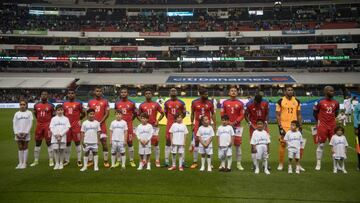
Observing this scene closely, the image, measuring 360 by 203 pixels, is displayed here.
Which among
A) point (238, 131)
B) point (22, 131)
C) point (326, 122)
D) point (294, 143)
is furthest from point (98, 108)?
point (326, 122)

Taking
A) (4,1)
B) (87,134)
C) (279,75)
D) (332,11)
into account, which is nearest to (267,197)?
(87,134)

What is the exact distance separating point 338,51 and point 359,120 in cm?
5058

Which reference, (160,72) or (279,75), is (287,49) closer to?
(279,75)

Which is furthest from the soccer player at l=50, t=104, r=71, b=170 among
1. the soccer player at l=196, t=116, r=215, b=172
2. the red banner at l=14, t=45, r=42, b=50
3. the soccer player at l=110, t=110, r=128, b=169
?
the red banner at l=14, t=45, r=42, b=50

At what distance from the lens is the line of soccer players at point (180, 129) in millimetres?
9766

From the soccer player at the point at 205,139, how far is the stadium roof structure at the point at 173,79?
4027 cm

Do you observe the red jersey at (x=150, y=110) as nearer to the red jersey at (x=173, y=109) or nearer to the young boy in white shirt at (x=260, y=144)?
the red jersey at (x=173, y=109)

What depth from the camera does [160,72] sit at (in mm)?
57656

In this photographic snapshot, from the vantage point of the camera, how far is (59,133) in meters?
9.91

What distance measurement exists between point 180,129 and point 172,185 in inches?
86.3

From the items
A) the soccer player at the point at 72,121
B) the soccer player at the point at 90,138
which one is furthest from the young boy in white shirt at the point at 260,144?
the soccer player at the point at 72,121

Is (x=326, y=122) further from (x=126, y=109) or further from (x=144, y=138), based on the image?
(x=126, y=109)

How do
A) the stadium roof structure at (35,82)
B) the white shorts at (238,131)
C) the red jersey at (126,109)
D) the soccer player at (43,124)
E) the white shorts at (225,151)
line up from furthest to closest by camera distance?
1. the stadium roof structure at (35,82)
2. the red jersey at (126,109)
3. the soccer player at (43,124)
4. the white shorts at (238,131)
5. the white shorts at (225,151)

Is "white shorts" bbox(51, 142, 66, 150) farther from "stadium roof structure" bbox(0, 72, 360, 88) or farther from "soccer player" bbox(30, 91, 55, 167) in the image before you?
"stadium roof structure" bbox(0, 72, 360, 88)
